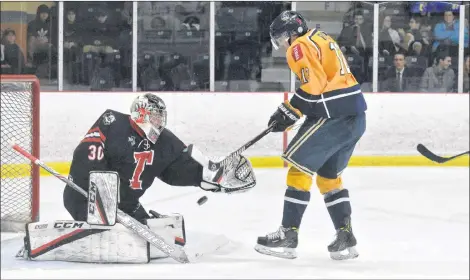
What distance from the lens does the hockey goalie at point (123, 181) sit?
3.74 m

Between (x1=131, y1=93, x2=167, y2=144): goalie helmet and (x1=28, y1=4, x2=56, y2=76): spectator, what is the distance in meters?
4.87

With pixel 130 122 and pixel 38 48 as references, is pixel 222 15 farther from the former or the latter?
pixel 130 122

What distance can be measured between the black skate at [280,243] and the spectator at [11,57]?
501 cm

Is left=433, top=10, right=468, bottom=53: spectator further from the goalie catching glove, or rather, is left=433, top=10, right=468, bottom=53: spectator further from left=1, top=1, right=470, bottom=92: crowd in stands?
the goalie catching glove

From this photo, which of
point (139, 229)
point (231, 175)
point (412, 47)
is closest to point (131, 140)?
point (139, 229)

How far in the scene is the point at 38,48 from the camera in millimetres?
8688

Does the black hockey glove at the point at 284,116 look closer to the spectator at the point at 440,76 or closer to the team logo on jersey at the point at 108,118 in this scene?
the team logo on jersey at the point at 108,118

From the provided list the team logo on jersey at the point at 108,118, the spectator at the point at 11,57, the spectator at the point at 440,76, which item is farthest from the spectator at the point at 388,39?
the team logo on jersey at the point at 108,118

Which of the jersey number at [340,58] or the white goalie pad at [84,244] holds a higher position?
the jersey number at [340,58]

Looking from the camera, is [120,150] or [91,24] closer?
[120,150]

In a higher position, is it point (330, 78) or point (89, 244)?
point (330, 78)

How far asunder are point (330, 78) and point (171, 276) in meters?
1.03

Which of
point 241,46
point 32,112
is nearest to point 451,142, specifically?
point 241,46

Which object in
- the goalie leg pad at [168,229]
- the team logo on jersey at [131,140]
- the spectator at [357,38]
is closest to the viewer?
the team logo on jersey at [131,140]
